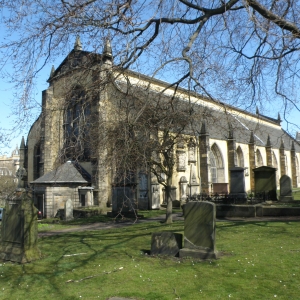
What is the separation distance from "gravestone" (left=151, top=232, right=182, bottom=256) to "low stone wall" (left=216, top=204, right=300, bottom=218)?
7806 mm

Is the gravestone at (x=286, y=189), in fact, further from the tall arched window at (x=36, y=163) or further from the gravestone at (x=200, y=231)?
the tall arched window at (x=36, y=163)

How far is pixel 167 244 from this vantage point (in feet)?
25.6

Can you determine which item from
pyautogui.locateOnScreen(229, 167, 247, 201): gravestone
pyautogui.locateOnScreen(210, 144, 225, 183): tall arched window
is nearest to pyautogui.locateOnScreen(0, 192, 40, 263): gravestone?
pyautogui.locateOnScreen(229, 167, 247, 201): gravestone

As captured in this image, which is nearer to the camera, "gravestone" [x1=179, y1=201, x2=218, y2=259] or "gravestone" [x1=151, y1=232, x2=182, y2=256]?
"gravestone" [x1=179, y1=201, x2=218, y2=259]

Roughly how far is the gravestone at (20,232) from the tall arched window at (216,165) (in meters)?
26.6

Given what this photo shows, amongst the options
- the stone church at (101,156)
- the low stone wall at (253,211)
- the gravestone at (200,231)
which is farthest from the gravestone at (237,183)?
the gravestone at (200,231)

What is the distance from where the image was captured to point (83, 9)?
6848 mm

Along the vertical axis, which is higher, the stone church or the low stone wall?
the stone church

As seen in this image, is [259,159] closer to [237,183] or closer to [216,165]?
[216,165]

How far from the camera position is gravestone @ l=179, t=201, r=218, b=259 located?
7.41 meters

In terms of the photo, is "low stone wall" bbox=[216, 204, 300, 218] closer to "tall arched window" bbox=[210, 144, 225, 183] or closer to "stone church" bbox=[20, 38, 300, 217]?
"stone church" bbox=[20, 38, 300, 217]

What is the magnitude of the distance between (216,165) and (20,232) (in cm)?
2758

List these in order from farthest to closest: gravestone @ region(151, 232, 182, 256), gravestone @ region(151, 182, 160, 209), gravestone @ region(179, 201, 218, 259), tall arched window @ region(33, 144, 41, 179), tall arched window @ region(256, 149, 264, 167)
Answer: tall arched window @ region(256, 149, 264, 167) < tall arched window @ region(33, 144, 41, 179) < gravestone @ region(151, 182, 160, 209) < gravestone @ region(151, 232, 182, 256) < gravestone @ region(179, 201, 218, 259)

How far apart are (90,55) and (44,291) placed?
5.19m
